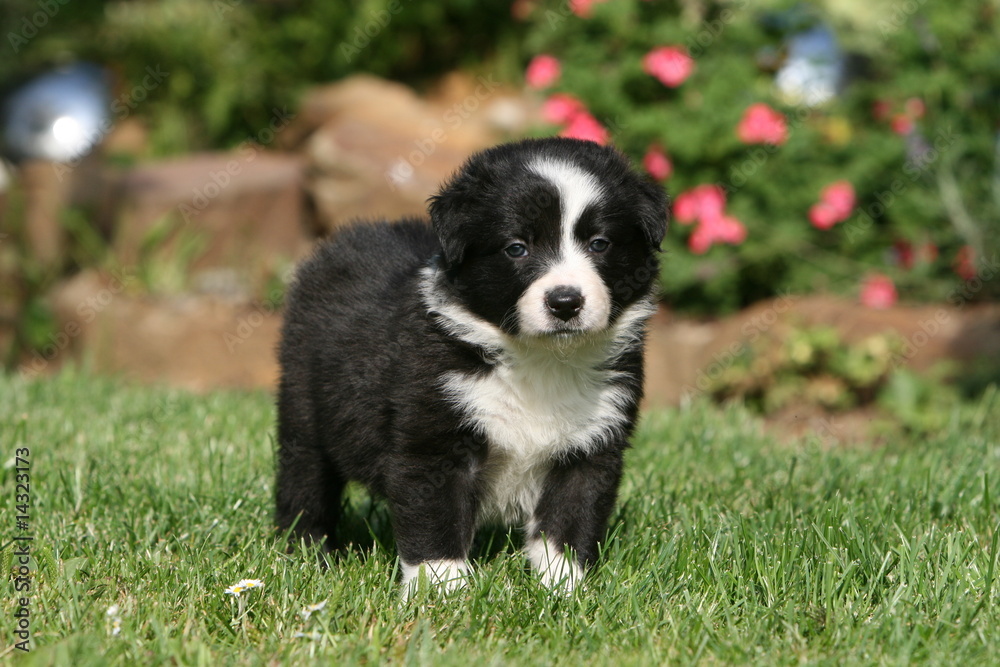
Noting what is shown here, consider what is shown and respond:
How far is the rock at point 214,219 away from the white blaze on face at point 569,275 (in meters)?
5.27

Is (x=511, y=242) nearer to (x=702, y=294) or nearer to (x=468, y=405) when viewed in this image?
(x=468, y=405)

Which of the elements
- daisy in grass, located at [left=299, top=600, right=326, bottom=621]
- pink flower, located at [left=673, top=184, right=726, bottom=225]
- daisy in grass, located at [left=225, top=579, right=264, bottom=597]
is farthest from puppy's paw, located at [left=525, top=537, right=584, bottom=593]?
pink flower, located at [left=673, top=184, right=726, bottom=225]

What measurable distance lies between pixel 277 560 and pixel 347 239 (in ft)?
3.96

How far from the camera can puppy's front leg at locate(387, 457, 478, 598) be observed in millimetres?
2975

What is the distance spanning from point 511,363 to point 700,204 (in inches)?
165

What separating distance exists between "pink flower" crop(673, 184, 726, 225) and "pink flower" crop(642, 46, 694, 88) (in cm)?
74

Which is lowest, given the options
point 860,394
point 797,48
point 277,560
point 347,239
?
point 860,394

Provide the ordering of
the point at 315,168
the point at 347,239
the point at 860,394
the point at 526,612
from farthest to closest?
the point at 315,168 < the point at 860,394 < the point at 347,239 < the point at 526,612

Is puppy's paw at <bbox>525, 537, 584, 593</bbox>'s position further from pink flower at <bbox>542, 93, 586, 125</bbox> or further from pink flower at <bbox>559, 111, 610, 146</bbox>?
pink flower at <bbox>542, 93, 586, 125</bbox>

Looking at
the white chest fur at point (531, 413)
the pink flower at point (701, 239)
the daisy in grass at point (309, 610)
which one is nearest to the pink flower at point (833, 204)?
the pink flower at point (701, 239)

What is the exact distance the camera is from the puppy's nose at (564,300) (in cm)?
284

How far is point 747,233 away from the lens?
23.2 ft

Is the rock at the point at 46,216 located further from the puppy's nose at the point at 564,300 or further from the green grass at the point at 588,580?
the puppy's nose at the point at 564,300

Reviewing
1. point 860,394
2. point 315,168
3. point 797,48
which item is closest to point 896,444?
point 860,394
